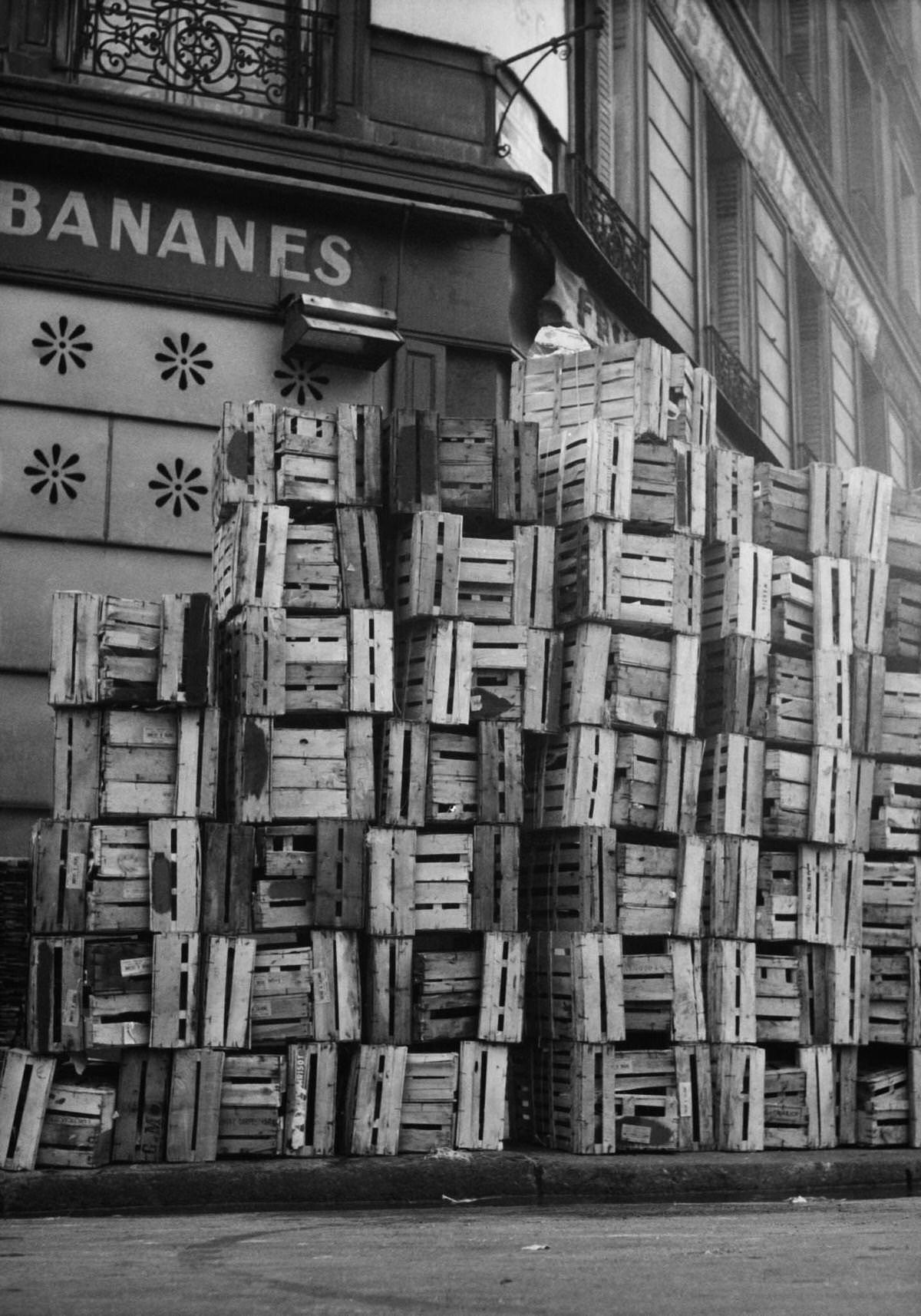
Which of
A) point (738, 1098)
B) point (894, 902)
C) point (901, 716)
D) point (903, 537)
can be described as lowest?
point (738, 1098)

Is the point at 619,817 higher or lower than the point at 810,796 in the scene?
lower

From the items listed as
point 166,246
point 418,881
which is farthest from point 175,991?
point 166,246

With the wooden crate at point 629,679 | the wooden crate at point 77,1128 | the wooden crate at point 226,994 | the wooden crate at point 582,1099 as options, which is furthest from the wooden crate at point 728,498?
the wooden crate at point 77,1128

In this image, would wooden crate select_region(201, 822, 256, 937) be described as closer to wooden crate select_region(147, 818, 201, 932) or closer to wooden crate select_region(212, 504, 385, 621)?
wooden crate select_region(147, 818, 201, 932)

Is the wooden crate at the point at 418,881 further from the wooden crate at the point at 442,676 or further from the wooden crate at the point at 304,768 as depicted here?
the wooden crate at the point at 442,676

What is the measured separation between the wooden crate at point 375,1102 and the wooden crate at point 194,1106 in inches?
24.4

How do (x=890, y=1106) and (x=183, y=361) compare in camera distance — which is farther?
(x=183, y=361)

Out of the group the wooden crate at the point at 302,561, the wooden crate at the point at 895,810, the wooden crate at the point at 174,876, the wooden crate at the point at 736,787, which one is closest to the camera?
the wooden crate at the point at 174,876

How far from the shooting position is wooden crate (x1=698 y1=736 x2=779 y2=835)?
895 cm

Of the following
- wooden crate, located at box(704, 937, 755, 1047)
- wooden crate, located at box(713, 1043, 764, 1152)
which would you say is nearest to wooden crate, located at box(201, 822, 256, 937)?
wooden crate, located at box(704, 937, 755, 1047)

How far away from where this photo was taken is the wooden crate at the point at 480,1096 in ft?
26.8

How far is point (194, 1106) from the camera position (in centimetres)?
777

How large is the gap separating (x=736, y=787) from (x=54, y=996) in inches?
139

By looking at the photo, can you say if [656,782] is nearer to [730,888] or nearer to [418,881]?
[730,888]
